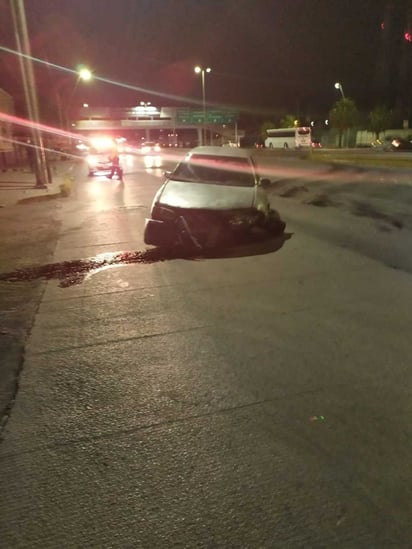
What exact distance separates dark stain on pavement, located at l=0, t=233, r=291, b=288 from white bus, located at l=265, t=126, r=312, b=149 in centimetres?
4918

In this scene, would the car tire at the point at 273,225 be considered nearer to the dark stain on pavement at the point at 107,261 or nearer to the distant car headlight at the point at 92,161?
the dark stain on pavement at the point at 107,261

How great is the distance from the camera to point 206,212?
818 centimetres

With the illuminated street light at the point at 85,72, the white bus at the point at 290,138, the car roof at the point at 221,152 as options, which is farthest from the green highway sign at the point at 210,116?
the car roof at the point at 221,152

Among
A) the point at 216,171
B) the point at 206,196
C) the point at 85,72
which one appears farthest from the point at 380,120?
the point at 206,196

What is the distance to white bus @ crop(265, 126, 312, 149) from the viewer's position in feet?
194

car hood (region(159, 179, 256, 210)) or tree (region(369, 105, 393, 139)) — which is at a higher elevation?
tree (region(369, 105, 393, 139))

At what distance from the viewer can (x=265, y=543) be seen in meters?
2.38

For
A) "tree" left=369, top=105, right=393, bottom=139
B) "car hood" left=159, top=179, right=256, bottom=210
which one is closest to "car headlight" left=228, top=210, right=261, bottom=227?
"car hood" left=159, top=179, right=256, bottom=210

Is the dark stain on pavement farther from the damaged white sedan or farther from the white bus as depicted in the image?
the white bus

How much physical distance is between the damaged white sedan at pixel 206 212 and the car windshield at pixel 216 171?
0.02 m

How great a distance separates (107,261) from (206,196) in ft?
6.85

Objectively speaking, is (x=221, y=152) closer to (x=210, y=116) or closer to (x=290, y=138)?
(x=290, y=138)

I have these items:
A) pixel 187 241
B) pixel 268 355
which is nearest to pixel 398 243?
pixel 187 241

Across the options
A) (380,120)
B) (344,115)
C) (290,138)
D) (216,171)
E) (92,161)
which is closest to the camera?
(216,171)
